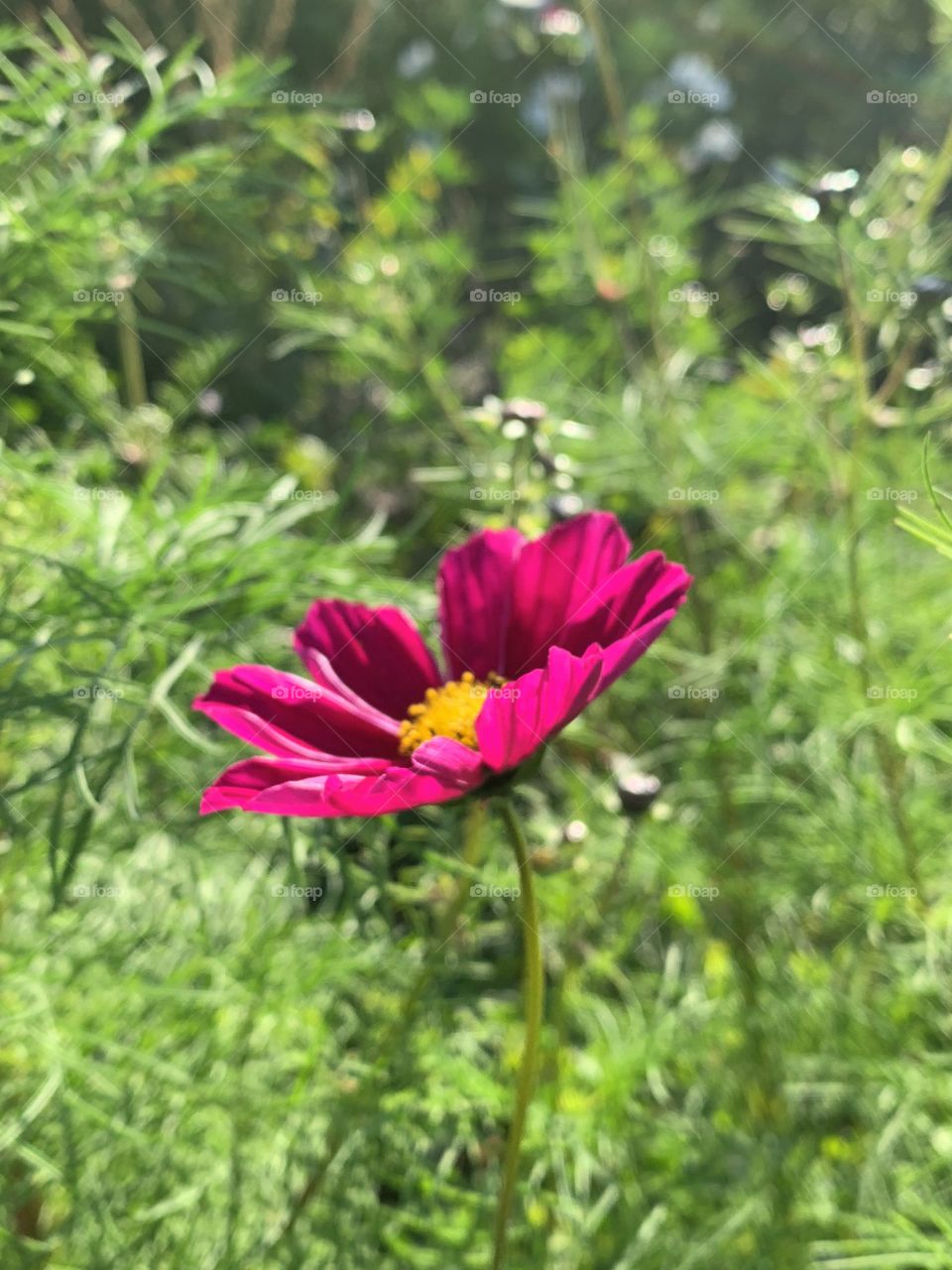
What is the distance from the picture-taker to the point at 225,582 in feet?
2.06

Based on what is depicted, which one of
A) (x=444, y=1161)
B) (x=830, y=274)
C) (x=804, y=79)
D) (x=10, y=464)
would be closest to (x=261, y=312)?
(x=830, y=274)

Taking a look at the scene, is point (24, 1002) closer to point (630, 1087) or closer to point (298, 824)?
point (298, 824)

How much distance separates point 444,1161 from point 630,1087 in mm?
176

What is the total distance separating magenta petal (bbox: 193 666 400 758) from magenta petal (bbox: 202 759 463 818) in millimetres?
55

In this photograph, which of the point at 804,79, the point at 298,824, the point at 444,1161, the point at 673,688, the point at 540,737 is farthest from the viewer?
the point at 804,79

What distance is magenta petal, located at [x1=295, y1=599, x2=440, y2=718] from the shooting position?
568mm
